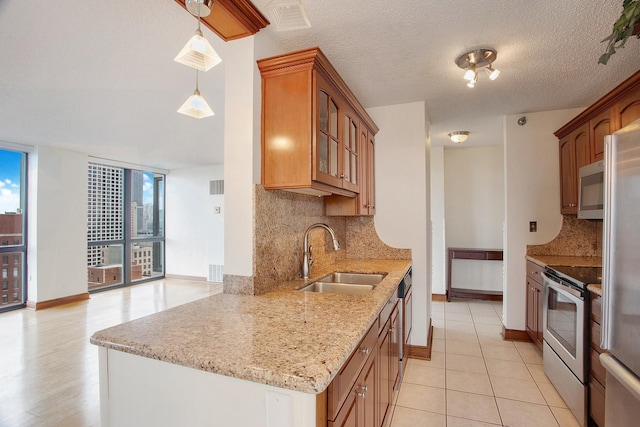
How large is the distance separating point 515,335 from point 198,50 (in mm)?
3931

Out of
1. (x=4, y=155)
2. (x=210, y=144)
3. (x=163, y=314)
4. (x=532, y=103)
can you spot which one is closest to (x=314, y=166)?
(x=163, y=314)

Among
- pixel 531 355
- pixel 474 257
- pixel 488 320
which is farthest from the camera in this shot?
pixel 474 257

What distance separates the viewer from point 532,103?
3.17 meters

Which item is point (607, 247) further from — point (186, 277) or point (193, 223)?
point (186, 277)

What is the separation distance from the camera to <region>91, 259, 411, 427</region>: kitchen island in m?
0.92

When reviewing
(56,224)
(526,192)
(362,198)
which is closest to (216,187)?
(56,224)

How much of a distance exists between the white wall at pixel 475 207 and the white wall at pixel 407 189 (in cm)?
243

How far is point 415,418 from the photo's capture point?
7.02ft

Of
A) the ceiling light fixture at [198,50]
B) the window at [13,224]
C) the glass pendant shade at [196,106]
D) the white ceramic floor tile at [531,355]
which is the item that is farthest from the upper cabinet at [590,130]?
the window at [13,224]

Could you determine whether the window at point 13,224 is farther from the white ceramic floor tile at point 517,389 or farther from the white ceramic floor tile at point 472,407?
the white ceramic floor tile at point 517,389

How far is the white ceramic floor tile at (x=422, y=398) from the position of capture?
227cm

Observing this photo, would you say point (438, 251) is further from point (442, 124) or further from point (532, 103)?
point (532, 103)

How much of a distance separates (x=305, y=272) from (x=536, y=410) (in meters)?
1.87

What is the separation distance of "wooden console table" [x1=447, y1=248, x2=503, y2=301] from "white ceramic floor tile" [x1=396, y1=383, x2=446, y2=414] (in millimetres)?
2808
